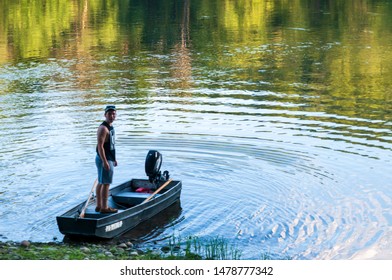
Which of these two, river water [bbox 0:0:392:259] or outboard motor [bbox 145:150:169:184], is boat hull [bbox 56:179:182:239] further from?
river water [bbox 0:0:392:259]

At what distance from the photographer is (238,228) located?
19.8 meters

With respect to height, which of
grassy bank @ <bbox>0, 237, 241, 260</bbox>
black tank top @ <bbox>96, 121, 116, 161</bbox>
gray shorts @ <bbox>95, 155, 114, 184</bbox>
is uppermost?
black tank top @ <bbox>96, 121, 116, 161</bbox>

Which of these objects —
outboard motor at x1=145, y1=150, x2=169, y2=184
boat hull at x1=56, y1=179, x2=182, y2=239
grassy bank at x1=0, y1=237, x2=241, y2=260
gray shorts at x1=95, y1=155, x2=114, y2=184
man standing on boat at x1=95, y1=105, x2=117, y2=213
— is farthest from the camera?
outboard motor at x1=145, y1=150, x2=169, y2=184

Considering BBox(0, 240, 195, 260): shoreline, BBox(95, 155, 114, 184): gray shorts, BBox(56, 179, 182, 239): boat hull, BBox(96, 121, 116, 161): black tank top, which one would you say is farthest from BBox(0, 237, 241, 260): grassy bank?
BBox(96, 121, 116, 161): black tank top

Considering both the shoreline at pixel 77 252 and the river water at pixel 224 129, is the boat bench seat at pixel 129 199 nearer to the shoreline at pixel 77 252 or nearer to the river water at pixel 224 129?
the river water at pixel 224 129

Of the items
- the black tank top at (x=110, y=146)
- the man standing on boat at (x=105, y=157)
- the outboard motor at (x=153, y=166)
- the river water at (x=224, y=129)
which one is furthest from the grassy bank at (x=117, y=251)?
the outboard motor at (x=153, y=166)

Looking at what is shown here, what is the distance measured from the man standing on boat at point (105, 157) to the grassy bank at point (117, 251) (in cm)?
122

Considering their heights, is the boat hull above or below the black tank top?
below

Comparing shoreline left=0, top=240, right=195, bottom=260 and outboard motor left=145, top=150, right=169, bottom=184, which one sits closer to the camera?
shoreline left=0, top=240, right=195, bottom=260

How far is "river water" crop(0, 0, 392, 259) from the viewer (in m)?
20.2

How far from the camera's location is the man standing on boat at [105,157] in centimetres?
1895

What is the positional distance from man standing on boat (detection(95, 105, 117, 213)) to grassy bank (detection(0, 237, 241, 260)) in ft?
3.99

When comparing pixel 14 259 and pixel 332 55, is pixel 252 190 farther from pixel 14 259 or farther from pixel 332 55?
pixel 332 55

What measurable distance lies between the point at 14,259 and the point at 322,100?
72.8 ft
